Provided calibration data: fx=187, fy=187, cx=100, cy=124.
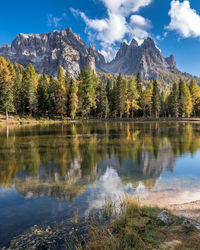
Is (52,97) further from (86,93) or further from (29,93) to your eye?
(86,93)

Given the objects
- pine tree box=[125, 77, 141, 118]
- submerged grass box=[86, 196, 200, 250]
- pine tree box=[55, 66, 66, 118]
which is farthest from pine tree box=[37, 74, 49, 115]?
submerged grass box=[86, 196, 200, 250]

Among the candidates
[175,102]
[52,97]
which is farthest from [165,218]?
[175,102]

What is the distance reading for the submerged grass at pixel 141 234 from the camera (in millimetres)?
4586

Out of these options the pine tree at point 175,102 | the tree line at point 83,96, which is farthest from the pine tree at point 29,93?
the pine tree at point 175,102

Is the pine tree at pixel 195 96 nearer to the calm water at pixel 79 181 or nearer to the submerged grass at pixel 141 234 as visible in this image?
the calm water at pixel 79 181

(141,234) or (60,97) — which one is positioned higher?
(60,97)

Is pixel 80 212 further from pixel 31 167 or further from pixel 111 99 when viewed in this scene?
pixel 111 99

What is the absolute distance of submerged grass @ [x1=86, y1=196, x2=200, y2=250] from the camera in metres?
4.59

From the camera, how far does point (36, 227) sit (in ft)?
19.7

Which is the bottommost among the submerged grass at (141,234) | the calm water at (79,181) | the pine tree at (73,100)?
the calm water at (79,181)

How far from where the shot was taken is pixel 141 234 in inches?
202

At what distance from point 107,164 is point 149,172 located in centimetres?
311

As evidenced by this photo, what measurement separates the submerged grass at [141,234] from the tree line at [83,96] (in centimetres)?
6105

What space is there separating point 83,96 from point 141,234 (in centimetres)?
6979
